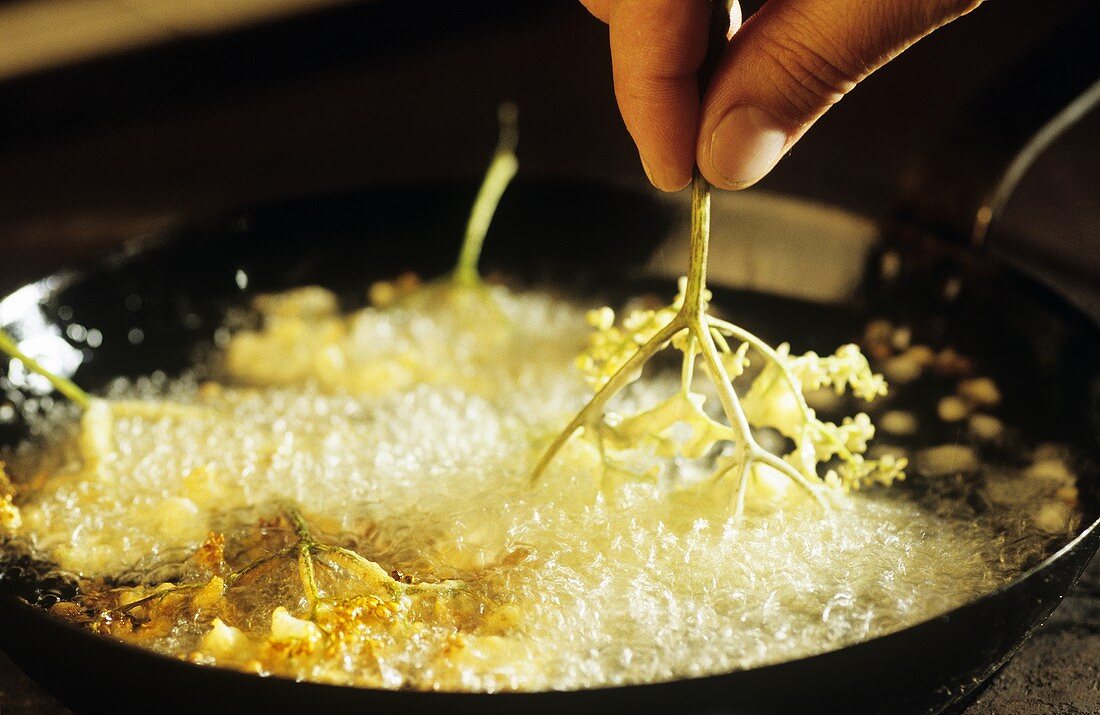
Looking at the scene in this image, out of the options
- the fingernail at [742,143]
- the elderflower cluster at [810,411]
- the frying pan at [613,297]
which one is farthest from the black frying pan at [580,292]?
the fingernail at [742,143]

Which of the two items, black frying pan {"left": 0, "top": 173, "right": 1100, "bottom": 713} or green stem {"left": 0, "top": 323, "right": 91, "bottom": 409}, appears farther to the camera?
green stem {"left": 0, "top": 323, "right": 91, "bottom": 409}

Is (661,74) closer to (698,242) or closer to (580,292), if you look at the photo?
(698,242)

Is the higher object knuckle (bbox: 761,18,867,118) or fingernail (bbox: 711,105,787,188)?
knuckle (bbox: 761,18,867,118)

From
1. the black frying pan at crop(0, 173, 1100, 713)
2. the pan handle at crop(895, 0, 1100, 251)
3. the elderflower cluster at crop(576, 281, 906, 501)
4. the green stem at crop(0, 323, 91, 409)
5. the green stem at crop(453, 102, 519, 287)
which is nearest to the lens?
the black frying pan at crop(0, 173, 1100, 713)

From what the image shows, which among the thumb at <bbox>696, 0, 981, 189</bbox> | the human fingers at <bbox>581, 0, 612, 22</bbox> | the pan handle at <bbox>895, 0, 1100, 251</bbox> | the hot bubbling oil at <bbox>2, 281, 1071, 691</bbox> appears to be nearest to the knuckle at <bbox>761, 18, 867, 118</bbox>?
the thumb at <bbox>696, 0, 981, 189</bbox>

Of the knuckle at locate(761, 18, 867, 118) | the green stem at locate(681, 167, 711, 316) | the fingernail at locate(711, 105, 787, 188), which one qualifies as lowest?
the green stem at locate(681, 167, 711, 316)

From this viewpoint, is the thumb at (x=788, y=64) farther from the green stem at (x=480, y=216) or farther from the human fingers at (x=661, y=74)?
the green stem at (x=480, y=216)

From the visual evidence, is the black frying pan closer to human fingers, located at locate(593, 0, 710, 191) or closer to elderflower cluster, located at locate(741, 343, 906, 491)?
elderflower cluster, located at locate(741, 343, 906, 491)

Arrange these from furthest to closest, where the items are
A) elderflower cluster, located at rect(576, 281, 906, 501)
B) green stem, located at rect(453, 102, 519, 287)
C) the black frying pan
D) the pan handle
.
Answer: green stem, located at rect(453, 102, 519, 287) < the pan handle < elderflower cluster, located at rect(576, 281, 906, 501) < the black frying pan
